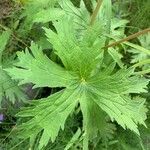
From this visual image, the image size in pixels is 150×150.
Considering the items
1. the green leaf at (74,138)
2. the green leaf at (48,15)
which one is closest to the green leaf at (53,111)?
the green leaf at (74,138)

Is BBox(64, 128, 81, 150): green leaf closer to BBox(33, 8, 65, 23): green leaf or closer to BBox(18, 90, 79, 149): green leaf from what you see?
BBox(18, 90, 79, 149): green leaf

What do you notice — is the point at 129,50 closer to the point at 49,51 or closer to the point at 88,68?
the point at 49,51

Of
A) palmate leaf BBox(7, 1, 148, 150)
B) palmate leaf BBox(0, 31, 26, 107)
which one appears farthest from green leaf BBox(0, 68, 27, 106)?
palmate leaf BBox(7, 1, 148, 150)

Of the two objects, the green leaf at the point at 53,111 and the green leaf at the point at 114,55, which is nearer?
the green leaf at the point at 53,111

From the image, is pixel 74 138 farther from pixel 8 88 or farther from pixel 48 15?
pixel 48 15

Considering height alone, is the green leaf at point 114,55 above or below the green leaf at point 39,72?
below

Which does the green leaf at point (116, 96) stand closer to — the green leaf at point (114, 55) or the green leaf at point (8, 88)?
the green leaf at point (114, 55)

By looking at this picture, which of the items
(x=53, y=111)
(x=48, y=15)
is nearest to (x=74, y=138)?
(x=53, y=111)

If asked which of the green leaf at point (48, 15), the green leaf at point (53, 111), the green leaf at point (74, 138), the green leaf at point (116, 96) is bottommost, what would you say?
the green leaf at point (74, 138)
